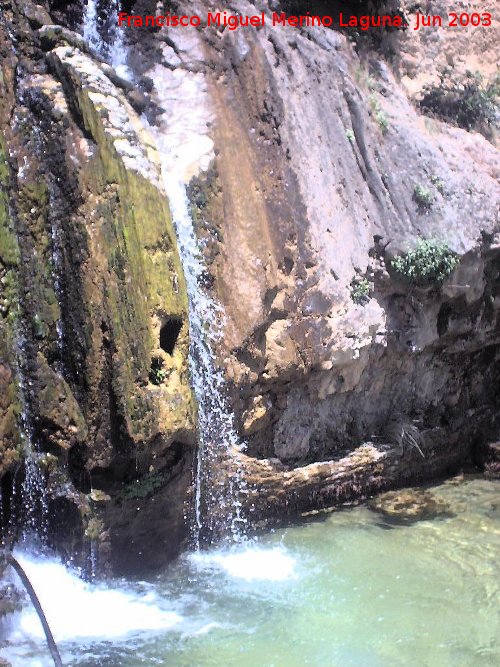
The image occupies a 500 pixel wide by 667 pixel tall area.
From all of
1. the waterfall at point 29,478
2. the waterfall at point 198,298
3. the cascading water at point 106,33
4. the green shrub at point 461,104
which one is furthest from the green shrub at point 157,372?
the green shrub at point 461,104

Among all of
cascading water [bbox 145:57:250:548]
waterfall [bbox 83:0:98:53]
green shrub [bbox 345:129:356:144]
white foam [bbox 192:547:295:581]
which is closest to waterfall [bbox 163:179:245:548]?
cascading water [bbox 145:57:250:548]

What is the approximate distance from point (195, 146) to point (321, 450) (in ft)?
12.5

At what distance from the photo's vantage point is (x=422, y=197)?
9492 mm

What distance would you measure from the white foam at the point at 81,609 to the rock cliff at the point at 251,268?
0.30 metres

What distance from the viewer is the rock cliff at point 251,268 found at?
616 cm

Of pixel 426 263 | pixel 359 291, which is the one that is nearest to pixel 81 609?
pixel 359 291

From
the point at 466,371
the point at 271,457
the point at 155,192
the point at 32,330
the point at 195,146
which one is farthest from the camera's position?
the point at 466,371

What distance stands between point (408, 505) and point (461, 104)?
21.0 feet

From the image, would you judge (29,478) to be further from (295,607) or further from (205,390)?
(295,607)

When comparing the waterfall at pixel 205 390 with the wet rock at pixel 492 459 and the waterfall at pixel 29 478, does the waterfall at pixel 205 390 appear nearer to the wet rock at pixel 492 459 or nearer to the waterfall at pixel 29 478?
the waterfall at pixel 29 478

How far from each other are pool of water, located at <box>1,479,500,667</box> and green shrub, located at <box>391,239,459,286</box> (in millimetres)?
3026

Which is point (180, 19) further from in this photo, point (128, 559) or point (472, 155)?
point (128, 559)

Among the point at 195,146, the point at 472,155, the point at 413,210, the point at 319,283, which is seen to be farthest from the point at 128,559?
the point at 472,155

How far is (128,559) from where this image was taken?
6777 mm
